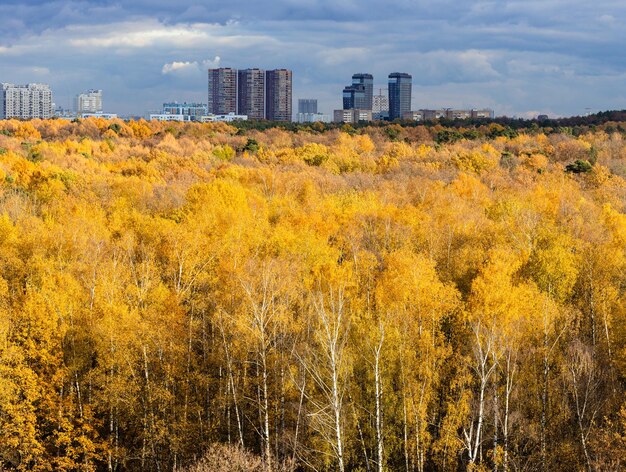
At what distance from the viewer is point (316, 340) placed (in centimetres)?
2753

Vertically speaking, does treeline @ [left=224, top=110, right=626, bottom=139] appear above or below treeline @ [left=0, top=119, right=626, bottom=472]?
above

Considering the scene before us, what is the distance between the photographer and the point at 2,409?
29297 millimetres

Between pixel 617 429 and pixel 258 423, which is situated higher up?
pixel 617 429

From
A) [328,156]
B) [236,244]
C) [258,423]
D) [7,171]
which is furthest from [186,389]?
[328,156]

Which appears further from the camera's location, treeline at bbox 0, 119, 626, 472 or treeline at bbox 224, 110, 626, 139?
treeline at bbox 224, 110, 626, 139

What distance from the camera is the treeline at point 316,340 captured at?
26875 mm

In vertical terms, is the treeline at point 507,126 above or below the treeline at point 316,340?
above

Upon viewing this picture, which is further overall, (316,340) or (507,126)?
(507,126)

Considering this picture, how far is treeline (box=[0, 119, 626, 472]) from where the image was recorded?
26875 millimetres

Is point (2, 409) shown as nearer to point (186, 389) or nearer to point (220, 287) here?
point (186, 389)

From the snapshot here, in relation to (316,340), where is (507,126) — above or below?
above

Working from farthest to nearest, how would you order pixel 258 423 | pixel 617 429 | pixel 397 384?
pixel 258 423
pixel 397 384
pixel 617 429

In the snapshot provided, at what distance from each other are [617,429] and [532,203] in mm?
31521

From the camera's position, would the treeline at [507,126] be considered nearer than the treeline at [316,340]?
No
